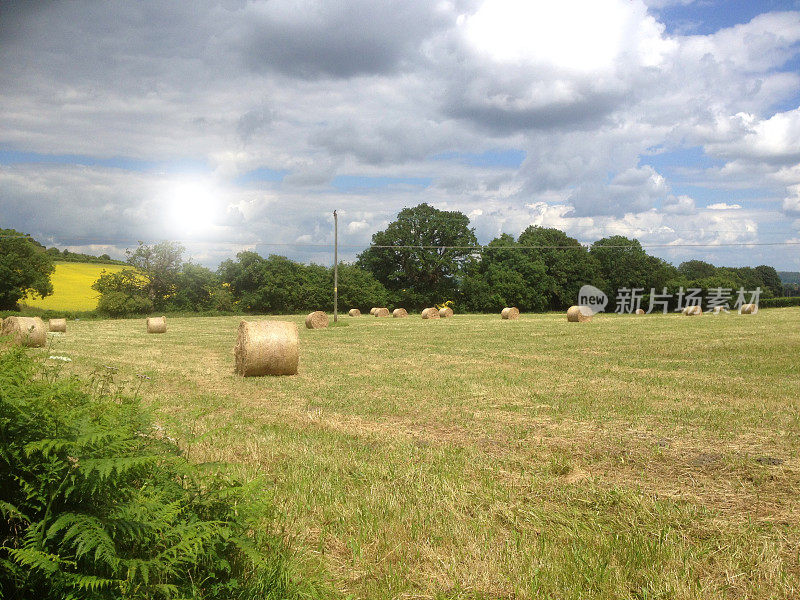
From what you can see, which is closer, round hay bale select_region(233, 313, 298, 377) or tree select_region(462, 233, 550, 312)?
round hay bale select_region(233, 313, 298, 377)

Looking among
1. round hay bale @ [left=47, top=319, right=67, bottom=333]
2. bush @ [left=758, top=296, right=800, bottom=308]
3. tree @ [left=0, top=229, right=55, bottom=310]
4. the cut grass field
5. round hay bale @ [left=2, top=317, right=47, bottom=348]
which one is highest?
tree @ [left=0, top=229, right=55, bottom=310]

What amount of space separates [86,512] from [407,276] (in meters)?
70.7

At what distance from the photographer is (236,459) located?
6828 millimetres

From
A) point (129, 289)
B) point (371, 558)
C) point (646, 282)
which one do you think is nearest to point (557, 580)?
point (371, 558)

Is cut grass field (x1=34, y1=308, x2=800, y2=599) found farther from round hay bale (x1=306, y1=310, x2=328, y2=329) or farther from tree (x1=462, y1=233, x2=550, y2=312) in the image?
tree (x1=462, y1=233, x2=550, y2=312)

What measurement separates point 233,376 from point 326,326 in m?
22.0

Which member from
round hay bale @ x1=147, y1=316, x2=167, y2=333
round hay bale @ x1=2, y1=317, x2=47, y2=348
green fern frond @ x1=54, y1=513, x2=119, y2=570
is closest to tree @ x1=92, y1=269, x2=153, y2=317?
round hay bale @ x1=147, y1=316, x2=167, y2=333

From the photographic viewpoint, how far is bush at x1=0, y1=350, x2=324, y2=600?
8.73 ft

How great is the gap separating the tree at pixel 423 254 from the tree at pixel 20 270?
37.3 m

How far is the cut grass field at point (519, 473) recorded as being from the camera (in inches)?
167

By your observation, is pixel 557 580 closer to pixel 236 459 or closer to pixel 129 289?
pixel 236 459

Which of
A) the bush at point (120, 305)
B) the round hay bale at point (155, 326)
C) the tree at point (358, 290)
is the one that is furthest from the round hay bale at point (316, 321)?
the tree at point (358, 290)

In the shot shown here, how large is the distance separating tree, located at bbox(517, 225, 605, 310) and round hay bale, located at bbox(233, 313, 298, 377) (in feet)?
221

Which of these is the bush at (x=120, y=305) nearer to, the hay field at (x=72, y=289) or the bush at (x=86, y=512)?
the hay field at (x=72, y=289)
